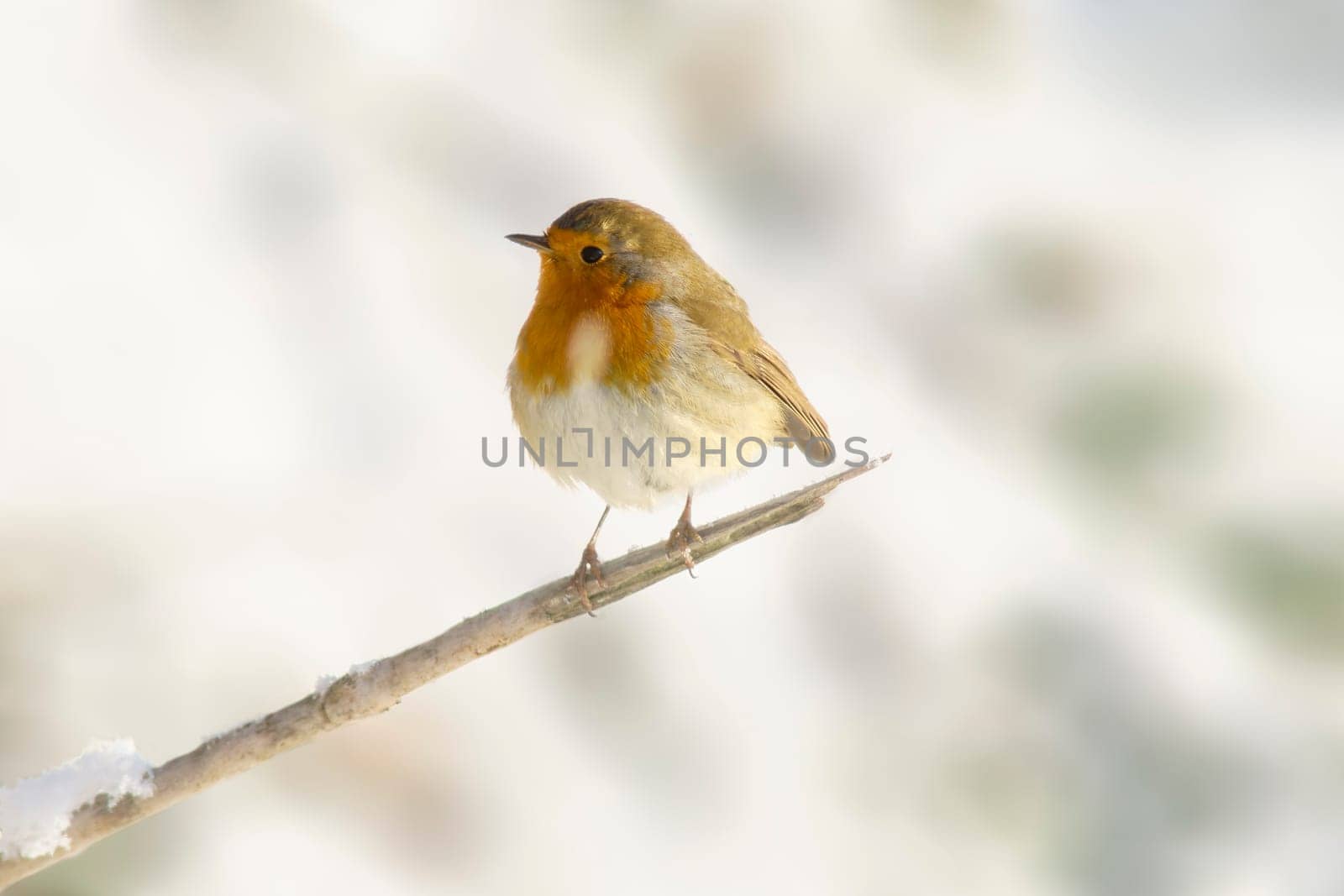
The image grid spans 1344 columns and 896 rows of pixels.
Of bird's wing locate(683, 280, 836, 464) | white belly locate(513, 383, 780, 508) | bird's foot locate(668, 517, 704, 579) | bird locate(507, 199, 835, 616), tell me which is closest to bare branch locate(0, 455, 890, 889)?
bird's foot locate(668, 517, 704, 579)

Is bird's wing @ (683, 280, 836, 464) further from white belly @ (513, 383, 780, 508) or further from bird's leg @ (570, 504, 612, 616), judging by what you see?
bird's leg @ (570, 504, 612, 616)

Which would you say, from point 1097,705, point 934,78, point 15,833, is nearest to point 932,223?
point 934,78

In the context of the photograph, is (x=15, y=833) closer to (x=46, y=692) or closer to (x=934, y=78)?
(x=46, y=692)

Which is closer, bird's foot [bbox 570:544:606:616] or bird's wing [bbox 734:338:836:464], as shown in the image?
bird's foot [bbox 570:544:606:616]

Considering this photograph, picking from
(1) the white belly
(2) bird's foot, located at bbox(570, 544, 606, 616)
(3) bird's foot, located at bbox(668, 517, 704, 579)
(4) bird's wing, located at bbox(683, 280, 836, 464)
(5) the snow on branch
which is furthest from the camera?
(4) bird's wing, located at bbox(683, 280, 836, 464)

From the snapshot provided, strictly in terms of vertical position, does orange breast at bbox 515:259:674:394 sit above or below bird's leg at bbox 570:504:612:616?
above

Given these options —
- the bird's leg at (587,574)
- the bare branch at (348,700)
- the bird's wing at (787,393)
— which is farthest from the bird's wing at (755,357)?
the bare branch at (348,700)

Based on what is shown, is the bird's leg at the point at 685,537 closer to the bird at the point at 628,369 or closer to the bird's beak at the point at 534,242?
the bird at the point at 628,369

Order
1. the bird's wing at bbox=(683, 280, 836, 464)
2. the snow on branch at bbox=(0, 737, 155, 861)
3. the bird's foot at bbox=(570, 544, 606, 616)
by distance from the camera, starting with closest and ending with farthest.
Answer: the snow on branch at bbox=(0, 737, 155, 861) < the bird's foot at bbox=(570, 544, 606, 616) < the bird's wing at bbox=(683, 280, 836, 464)
